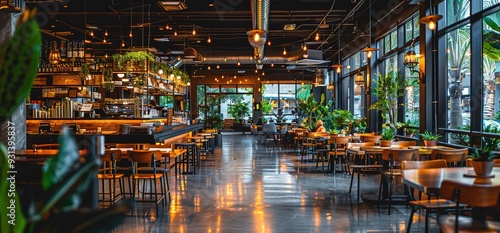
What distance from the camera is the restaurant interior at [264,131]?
51.5 inches

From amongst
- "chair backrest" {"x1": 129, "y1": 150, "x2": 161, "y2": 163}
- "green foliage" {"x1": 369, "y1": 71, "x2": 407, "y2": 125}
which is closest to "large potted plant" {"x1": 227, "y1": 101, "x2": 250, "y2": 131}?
"green foliage" {"x1": 369, "y1": 71, "x2": 407, "y2": 125}

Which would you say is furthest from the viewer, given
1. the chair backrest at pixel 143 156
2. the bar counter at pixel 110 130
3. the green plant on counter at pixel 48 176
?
the bar counter at pixel 110 130

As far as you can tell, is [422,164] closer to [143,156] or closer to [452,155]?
[452,155]

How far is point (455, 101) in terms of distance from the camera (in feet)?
26.3

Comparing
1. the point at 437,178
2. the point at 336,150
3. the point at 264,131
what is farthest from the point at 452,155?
the point at 264,131

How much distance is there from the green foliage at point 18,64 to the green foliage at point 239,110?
2618 cm

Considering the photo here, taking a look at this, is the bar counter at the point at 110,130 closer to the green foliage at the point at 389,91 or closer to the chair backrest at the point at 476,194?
the green foliage at the point at 389,91

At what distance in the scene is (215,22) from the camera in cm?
1446

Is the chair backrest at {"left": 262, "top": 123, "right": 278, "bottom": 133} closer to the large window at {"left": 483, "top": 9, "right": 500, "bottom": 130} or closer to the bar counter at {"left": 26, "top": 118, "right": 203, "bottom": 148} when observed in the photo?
the bar counter at {"left": 26, "top": 118, "right": 203, "bottom": 148}

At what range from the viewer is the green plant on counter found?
3.21 ft

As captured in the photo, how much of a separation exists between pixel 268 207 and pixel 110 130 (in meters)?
6.04

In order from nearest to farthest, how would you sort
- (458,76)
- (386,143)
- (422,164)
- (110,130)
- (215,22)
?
(422,164)
(386,143)
(458,76)
(110,130)
(215,22)

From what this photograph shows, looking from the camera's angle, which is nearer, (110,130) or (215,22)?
(110,130)

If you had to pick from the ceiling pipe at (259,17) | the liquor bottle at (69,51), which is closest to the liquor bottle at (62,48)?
the liquor bottle at (69,51)
